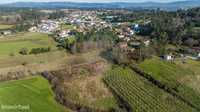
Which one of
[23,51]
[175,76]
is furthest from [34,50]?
[175,76]

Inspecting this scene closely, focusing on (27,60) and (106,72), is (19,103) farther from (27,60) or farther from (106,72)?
(27,60)

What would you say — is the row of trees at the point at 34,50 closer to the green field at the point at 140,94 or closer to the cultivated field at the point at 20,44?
the cultivated field at the point at 20,44

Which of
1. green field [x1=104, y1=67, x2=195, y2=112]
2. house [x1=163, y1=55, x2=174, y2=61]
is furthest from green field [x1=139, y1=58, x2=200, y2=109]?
green field [x1=104, y1=67, x2=195, y2=112]

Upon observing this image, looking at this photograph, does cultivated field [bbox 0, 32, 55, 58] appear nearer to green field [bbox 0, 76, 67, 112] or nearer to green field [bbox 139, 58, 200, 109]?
green field [bbox 0, 76, 67, 112]

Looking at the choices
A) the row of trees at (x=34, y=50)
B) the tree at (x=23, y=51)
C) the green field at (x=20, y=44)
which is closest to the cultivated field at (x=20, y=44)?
the green field at (x=20, y=44)

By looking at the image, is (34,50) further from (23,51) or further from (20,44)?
(20,44)

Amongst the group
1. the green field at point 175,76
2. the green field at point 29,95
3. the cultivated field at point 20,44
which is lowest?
the green field at point 29,95

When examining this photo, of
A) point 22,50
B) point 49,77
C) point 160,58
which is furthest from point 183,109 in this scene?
point 22,50
